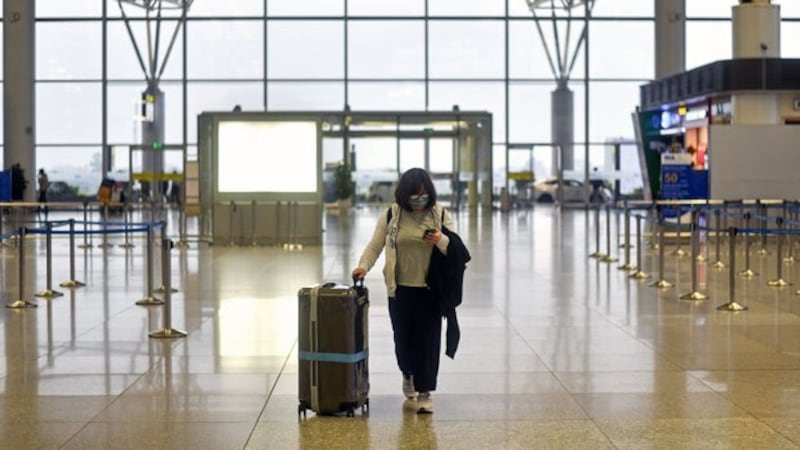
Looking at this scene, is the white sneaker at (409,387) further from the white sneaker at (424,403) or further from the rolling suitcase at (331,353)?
the rolling suitcase at (331,353)

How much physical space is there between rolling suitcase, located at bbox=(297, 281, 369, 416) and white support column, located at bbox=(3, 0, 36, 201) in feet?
127

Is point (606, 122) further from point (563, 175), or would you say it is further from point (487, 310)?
point (487, 310)

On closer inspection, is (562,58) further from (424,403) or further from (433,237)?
(424,403)

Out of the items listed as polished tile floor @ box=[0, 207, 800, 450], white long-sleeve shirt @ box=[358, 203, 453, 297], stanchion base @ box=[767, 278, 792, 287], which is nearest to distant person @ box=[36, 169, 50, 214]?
polished tile floor @ box=[0, 207, 800, 450]

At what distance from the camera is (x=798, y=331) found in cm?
1111

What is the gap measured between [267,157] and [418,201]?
16.7 m

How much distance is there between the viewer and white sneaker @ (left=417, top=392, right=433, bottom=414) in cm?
741

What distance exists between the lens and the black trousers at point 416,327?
7605 millimetres

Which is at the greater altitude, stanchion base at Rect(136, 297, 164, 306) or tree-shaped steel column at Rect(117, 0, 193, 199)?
tree-shaped steel column at Rect(117, 0, 193, 199)

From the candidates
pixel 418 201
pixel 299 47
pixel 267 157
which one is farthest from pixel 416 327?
pixel 299 47

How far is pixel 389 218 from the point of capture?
7.75 metres

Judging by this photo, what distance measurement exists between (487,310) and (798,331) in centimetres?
330

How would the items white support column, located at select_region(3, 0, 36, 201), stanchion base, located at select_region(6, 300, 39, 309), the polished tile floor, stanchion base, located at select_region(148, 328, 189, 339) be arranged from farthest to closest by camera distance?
white support column, located at select_region(3, 0, 36, 201)
stanchion base, located at select_region(6, 300, 39, 309)
stanchion base, located at select_region(148, 328, 189, 339)
the polished tile floor

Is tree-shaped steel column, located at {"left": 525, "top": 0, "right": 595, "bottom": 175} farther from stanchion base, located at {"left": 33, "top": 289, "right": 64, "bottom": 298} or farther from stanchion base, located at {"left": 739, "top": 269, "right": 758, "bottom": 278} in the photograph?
stanchion base, located at {"left": 33, "top": 289, "right": 64, "bottom": 298}
